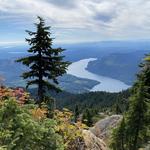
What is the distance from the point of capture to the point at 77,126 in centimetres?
1848

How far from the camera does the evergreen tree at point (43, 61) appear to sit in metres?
31.0

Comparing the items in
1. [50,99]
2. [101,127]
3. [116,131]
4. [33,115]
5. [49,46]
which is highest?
[49,46]

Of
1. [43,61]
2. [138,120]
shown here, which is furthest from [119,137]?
[43,61]

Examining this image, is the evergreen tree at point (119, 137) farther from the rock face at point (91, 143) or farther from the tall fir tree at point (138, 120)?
the rock face at point (91, 143)

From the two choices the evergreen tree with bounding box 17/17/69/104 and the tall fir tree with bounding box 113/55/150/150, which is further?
the tall fir tree with bounding box 113/55/150/150

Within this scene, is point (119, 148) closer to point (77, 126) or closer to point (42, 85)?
point (42, 85)

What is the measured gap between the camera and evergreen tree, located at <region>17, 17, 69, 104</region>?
102 feet

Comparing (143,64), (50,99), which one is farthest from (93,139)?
(143,64)

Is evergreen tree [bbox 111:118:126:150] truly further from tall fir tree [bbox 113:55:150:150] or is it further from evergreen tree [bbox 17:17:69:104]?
evergreen tree [bbox 17:17:69:104]

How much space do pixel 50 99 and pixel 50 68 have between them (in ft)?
8.15

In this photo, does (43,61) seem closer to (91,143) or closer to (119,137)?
Answer: (91,143)

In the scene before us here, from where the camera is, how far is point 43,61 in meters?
31.3

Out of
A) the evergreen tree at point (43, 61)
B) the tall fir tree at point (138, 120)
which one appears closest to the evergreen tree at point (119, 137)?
the tall fir tree at point (138, 120)

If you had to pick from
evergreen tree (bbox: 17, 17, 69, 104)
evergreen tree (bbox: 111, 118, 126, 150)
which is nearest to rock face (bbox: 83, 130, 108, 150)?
evergreen tree (bbox: 17, 17, 69, 104)
